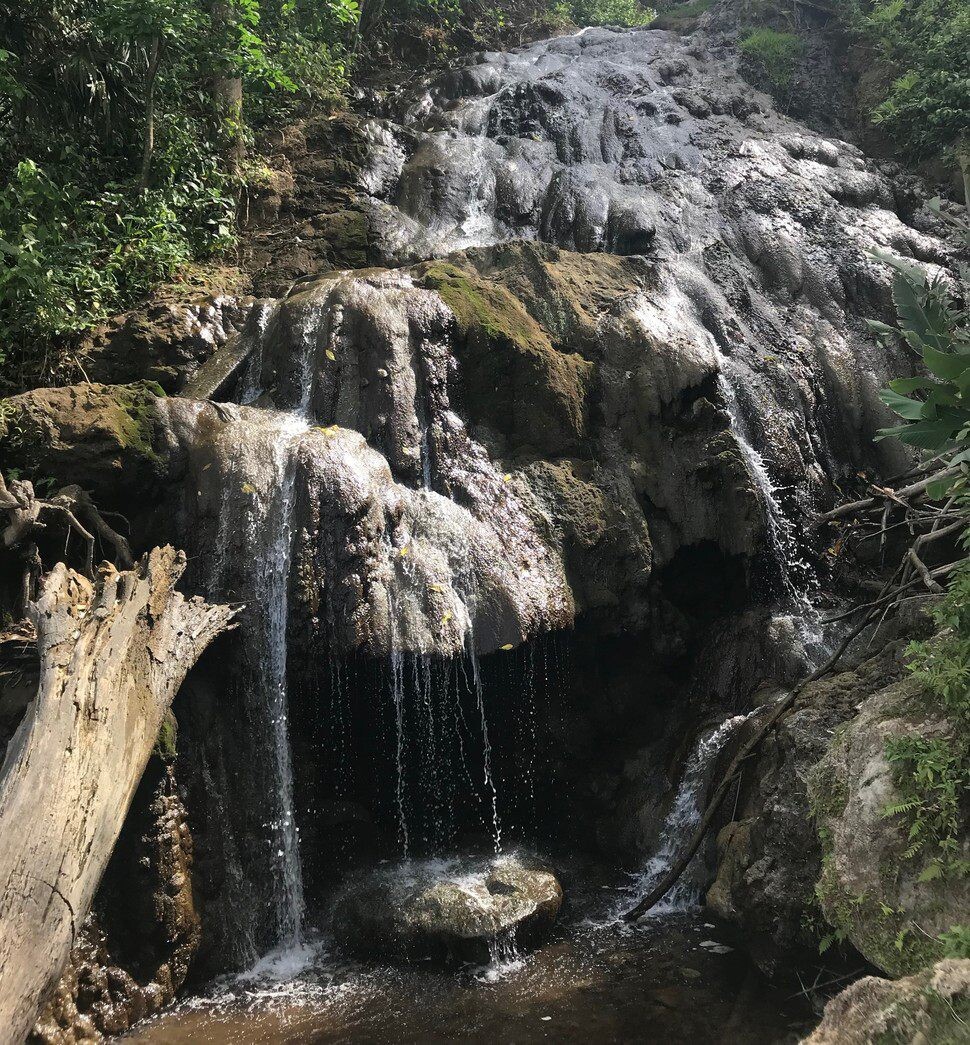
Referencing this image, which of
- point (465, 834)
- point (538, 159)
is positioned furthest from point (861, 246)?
point (465, 834)

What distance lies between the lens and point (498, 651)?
21.3 feet

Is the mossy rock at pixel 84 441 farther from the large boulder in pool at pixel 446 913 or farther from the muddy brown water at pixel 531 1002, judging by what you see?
the muddy brown water at pixel 531 1002

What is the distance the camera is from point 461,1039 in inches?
183

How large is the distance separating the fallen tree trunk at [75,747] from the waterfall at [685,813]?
13.5 feet

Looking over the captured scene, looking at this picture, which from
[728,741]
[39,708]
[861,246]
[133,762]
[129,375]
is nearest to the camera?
[39,708]

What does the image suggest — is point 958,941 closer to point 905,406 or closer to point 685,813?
point 905,406

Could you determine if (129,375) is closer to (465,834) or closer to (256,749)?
(256,749)

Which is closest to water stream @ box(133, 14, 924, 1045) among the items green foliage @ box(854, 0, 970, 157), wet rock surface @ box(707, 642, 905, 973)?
wet rock surface @ box(707, 642, 905, 973)

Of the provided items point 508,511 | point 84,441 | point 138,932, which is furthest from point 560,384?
point 138,932

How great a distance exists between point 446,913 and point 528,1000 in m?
0.88

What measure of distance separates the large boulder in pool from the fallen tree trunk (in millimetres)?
2251

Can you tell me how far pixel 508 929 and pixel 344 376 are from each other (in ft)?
16.8

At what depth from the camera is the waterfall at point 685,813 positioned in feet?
21.5

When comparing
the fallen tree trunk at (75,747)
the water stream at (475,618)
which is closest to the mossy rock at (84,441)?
the water stream at (475,618)
